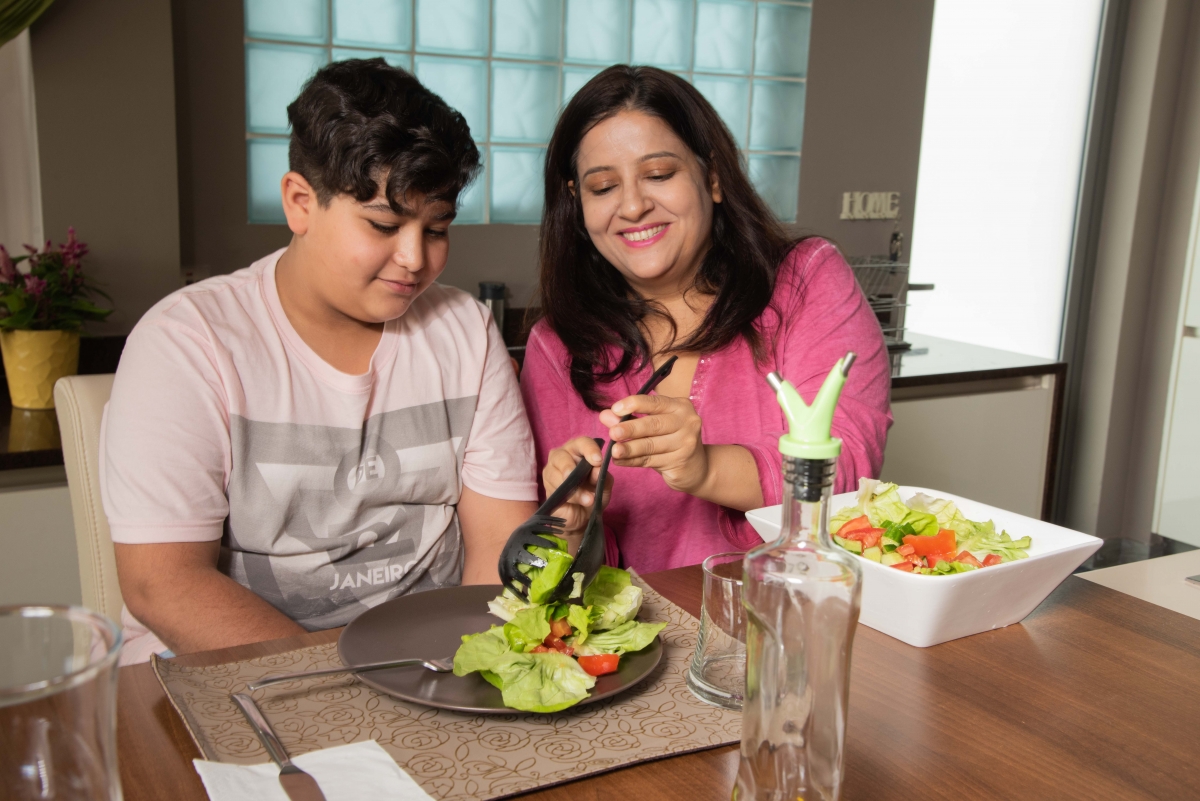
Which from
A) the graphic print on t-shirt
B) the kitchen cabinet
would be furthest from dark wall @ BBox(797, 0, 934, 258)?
the graphic print on t-shirt

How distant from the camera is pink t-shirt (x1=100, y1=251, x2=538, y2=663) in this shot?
1.13 m

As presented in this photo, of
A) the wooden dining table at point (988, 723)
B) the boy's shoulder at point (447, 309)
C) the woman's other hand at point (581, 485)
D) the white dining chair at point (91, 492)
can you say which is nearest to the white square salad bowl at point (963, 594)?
the wooden dining table at point (988, 723)

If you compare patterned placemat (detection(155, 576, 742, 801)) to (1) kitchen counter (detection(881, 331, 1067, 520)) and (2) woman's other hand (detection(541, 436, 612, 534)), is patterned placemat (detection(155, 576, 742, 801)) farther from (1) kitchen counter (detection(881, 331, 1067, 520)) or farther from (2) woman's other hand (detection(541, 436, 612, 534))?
(1) kitchen counter (detection(881, 331, 1067, 520))

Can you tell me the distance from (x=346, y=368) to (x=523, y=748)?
2.27 ft

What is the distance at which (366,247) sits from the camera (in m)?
1.18

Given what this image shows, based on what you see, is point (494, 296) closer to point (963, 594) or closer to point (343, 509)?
point (343, 509)

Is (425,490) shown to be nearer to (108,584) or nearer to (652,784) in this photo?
(108,584)

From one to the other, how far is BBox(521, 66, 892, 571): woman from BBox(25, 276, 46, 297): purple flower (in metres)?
A: 0.97

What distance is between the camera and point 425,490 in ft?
4.37

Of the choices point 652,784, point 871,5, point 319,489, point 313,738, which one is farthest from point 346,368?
point 871,5

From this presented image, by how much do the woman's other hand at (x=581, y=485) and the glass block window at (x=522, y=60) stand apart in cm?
131

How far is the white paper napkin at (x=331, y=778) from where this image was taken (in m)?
0.66

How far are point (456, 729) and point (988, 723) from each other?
425mm

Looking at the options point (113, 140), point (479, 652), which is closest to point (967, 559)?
point (479, 652)
